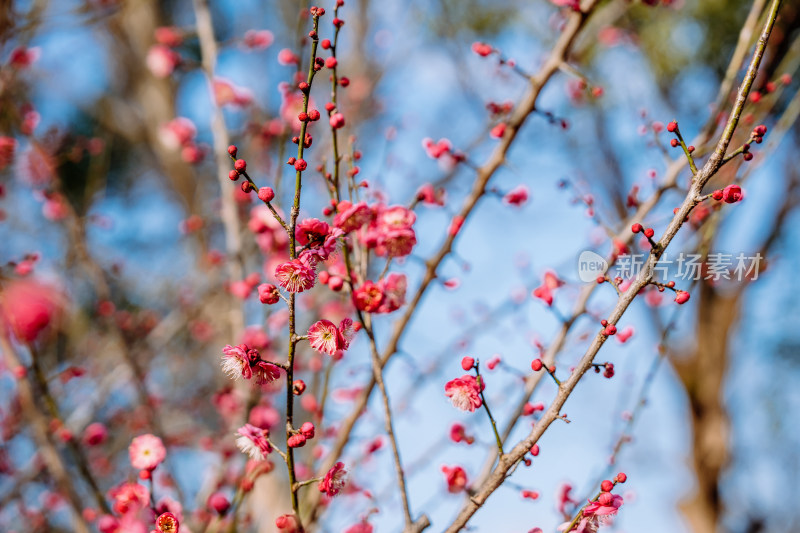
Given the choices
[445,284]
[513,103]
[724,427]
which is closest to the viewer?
[445,284]

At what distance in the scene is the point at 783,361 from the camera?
623cm

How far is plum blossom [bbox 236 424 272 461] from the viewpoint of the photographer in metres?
1.06

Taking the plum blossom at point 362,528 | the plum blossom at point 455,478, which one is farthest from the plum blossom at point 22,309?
the plum blossom at point 455,478

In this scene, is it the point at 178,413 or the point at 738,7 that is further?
the point at 738,7

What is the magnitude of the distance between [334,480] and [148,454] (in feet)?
1.50

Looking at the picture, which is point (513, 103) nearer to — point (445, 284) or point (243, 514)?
point (445, 284)

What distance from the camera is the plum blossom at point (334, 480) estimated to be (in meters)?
1.08

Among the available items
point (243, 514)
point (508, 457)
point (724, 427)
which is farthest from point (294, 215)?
point (724, 427)

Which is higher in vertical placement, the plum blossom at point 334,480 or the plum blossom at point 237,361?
the plum blossom at point 237,361

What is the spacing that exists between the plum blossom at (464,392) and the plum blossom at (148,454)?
61 centimetres

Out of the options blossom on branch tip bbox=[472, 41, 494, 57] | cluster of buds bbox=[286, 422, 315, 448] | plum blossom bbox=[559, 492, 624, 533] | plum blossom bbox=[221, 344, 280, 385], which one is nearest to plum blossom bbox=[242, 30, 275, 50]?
blossom on branch tip bbox=[472, 41, 494, 57]

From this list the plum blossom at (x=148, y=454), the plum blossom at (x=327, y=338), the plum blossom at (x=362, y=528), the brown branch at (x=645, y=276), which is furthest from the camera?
the plum blossom at (x=362, y=528)

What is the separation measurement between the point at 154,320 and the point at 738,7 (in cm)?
457

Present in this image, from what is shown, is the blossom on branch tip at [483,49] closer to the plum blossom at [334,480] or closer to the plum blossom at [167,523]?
the plum blossom at [334,480]
